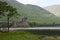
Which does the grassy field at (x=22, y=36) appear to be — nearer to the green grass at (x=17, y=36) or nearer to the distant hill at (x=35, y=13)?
the green grass at (x=17, y=36)

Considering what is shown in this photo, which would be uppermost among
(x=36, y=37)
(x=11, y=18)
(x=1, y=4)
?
(x=1, y=4)

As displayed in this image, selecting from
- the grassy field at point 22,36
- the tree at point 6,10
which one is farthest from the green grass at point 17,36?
the tree at point 6,10

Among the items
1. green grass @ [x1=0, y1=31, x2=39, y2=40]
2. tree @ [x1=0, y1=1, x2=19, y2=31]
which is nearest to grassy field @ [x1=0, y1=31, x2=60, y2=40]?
green grass @ [x1=0, y1=31, x2=39, y2=40]

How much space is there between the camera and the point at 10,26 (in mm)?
15250

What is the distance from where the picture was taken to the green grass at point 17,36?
13.6 meters

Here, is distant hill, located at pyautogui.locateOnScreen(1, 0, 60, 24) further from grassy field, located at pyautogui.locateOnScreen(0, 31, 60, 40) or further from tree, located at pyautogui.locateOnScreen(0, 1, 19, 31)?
grassy field, located at pyautogui.locateOnScreen(0, 31, 60, 40)

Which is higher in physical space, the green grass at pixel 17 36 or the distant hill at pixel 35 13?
the distant hill at pixel 35 13

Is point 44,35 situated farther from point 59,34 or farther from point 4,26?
point 4,26

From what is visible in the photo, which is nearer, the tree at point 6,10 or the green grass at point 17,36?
the green grass at point 17,36

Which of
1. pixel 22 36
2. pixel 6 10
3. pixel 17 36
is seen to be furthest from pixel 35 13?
pixel 17 36

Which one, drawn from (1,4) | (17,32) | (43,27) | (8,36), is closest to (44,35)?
(43,27)

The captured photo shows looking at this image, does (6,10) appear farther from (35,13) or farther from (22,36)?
(35,13)

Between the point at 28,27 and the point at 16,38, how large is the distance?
215 centimetres

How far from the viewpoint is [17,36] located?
46.7 ft
